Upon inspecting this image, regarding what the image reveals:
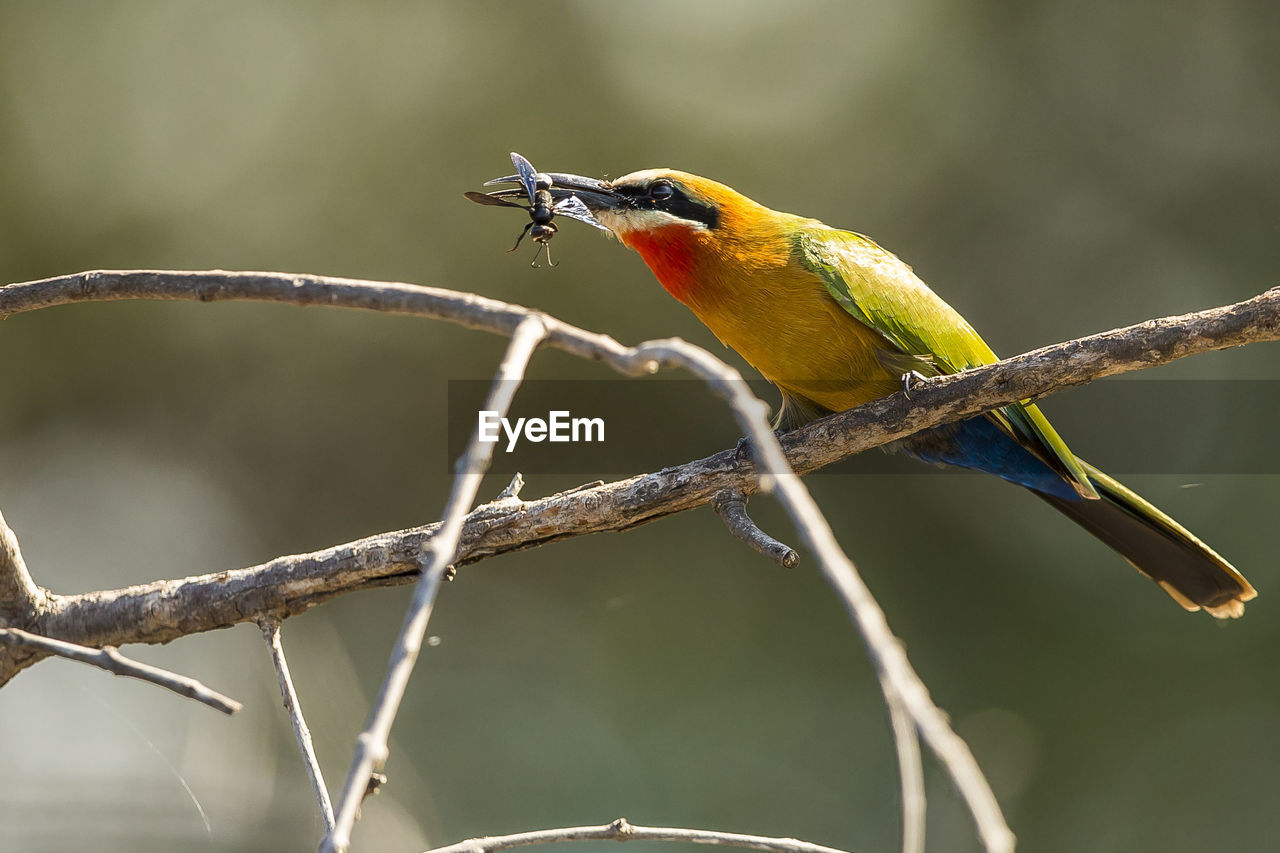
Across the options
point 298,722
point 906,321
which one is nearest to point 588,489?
point 298,722

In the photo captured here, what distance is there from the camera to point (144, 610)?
1.76 metres

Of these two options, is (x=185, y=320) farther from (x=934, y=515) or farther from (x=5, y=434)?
(x=934, y=515)

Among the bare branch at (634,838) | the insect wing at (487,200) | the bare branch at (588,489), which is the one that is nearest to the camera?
the bare branch at (634,838)

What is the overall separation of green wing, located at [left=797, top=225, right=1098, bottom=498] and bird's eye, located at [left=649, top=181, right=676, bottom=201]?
32 cm

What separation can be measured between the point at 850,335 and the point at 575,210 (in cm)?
75

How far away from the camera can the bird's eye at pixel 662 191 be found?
8.18 feet

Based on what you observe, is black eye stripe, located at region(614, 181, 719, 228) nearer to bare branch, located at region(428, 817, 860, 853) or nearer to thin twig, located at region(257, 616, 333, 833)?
thin twig, located at region(257, 616, 333, 833)

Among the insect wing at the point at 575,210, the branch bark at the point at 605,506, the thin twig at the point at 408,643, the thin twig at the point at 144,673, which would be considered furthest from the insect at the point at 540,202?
the thin twig at the point at 408,643

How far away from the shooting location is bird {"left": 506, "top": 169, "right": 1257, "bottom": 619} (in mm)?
2270

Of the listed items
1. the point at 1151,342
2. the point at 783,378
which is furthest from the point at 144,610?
the point at 1151,342

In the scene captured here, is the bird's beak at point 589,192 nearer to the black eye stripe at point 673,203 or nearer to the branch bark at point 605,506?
the black eye stripe at point 673,203

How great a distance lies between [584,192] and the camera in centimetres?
259

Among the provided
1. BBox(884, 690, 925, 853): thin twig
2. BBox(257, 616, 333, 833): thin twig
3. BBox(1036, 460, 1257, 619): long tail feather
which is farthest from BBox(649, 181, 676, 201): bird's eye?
BBox(884, 690, 925, 853): thin twig

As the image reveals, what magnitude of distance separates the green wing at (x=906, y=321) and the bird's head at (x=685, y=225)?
104 millimetres
